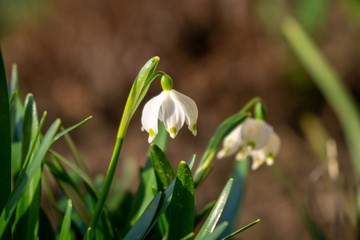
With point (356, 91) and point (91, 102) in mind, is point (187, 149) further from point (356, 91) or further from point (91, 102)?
point (356, 91)

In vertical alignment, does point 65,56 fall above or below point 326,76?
above

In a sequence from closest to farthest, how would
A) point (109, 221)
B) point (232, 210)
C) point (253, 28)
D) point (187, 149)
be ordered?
1. point (109, 221)
2. point (232, 210)
3. point (187, 149)
4. point (253, 28)

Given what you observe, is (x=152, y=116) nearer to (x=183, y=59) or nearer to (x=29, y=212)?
(x=29, y=212)

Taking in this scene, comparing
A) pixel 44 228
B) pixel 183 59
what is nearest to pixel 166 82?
pixel 44 228

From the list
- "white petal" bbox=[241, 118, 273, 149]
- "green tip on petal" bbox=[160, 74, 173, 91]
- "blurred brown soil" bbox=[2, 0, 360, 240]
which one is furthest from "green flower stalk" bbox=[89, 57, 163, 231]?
"blurred brown soil" bbox=[2, 0, 360, 240]

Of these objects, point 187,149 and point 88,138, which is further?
point 88,138

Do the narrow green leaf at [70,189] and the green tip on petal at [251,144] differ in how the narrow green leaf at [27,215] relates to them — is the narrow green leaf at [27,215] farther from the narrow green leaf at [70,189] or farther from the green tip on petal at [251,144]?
the green tip on petal at [251,144]

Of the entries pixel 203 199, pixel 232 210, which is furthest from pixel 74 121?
pixel 232 210
